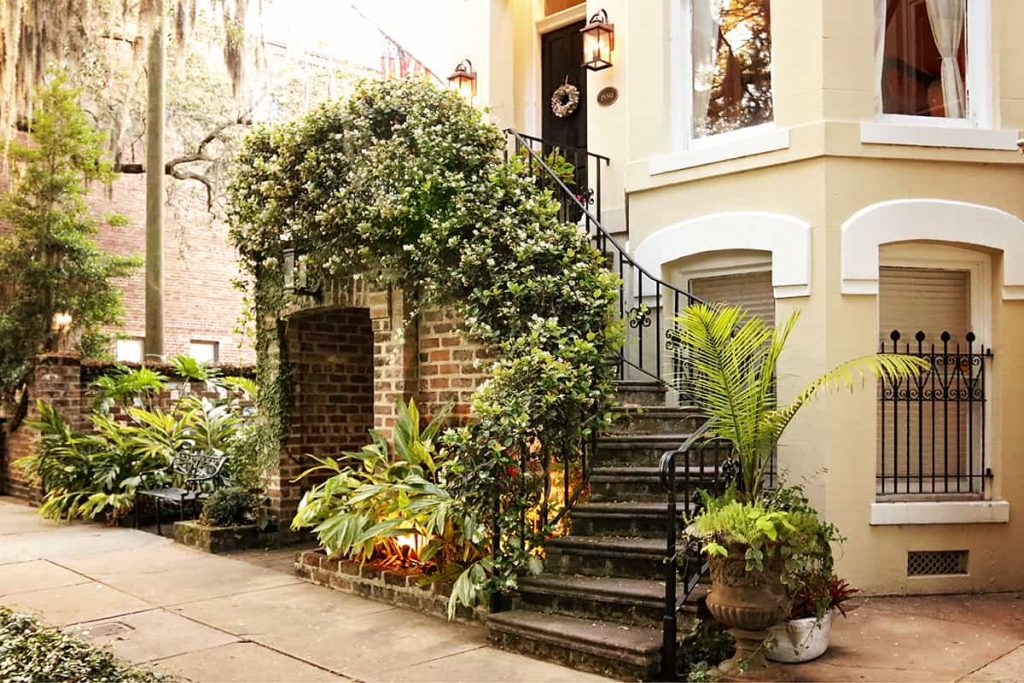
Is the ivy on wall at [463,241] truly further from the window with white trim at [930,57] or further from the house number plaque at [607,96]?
the window with white trim at [930,57]

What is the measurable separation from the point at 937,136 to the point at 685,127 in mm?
1879

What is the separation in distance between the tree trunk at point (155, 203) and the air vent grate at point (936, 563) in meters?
10.1

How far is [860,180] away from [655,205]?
162 cm

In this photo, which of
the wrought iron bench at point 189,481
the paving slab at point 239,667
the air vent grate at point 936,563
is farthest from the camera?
the wrought iron bench at point 189,481

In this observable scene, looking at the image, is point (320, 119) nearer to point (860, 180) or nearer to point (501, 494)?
point (501, 494)

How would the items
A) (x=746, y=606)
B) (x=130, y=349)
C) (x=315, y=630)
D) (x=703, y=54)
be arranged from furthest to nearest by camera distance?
(x=130, y=349)
(x=703, y=54)
(x=315, y=630)
(x=746, y=606)

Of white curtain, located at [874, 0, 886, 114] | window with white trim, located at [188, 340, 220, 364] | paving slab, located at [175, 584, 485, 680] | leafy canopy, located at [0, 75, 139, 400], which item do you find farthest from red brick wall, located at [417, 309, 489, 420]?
window with white trim, located at [188, 340, 220, 364]

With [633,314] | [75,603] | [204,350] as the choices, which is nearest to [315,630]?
[75,603]

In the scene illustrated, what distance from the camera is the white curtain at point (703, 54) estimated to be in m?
7.40

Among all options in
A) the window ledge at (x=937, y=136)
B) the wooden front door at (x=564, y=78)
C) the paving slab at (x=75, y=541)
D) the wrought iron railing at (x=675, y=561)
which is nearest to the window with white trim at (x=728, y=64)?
the window ledge at (x=937, y=136)

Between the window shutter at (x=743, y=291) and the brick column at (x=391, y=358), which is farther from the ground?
the window shutter at (x=743, y=291)

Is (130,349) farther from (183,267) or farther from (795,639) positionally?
(795,639)

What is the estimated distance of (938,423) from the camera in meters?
6.62

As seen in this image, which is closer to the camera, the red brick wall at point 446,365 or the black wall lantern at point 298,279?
the red brick wall at point 446,365
